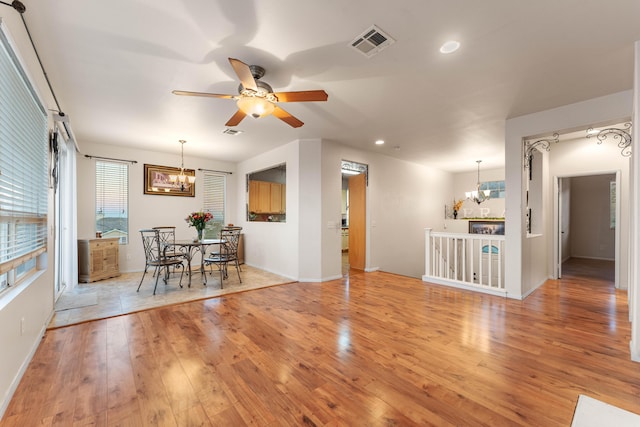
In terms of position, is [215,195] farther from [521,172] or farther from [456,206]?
[456,206]

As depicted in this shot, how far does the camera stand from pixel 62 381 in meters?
1.95

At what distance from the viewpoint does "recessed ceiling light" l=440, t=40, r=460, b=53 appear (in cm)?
223

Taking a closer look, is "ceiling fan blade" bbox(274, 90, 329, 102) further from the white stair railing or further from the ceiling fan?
the white stair railing

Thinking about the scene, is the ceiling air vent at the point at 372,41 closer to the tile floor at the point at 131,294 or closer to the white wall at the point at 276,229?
the white wall at the point at 276,229

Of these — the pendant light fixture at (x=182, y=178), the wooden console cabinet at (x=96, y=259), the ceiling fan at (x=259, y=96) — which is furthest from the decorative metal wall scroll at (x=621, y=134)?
the wooden console cabinet at (x=96, y=259)

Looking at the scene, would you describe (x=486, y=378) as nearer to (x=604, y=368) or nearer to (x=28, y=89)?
(x=604, y=368)

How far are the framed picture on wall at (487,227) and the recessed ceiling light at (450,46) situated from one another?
20.7ft

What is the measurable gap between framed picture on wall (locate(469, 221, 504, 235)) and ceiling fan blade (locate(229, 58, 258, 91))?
24.2 feet

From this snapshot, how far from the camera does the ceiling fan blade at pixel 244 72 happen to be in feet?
6.57

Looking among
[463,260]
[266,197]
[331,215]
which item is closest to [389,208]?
[331,215]

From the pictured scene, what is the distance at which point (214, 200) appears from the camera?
6922mm

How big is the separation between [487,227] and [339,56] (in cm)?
696

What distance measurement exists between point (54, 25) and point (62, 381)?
8.74 feet

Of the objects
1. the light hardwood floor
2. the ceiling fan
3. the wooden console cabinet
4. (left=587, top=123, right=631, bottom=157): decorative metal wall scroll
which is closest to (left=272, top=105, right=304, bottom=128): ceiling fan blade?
the ceiling fan
